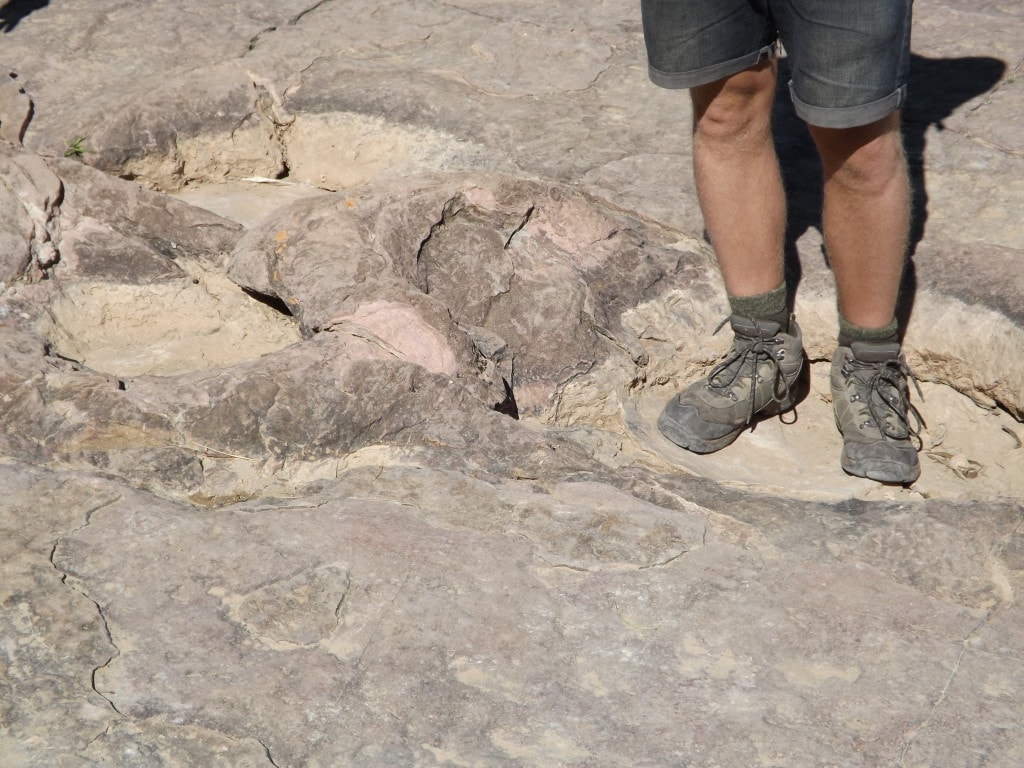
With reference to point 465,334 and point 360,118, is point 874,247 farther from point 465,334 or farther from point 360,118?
point 360,118

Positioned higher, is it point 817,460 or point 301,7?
point 301,7

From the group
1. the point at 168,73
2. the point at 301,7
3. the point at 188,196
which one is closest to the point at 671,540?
the point at 188,196

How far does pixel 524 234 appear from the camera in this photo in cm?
236

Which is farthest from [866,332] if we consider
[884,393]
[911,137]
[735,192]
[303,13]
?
[303,13]

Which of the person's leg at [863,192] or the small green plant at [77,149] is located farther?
the small green plant at [77,149]

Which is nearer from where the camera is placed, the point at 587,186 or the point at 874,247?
the point at 874,247

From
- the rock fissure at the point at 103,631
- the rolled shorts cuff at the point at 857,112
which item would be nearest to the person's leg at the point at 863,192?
the rolled shorts cuff at the point at 857,112

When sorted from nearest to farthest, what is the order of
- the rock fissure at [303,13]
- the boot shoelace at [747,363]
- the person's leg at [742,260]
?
the person's leg at [742,260], the boot shoelace at [747,363], the rock fissure at [303,13]

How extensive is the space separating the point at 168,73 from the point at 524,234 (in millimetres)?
1365

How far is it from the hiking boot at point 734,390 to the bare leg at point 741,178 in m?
0.10

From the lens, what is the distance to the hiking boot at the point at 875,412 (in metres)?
2.00

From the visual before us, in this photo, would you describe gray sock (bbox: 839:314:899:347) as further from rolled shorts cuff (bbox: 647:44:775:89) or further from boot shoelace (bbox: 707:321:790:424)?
rolled shorts cuff (bbox: 647:44:775:89)

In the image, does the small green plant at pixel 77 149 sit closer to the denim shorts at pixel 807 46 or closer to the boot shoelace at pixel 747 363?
the denim shorts at pixel 807 46

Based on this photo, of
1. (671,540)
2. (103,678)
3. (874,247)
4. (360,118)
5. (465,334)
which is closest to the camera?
(103,678)
